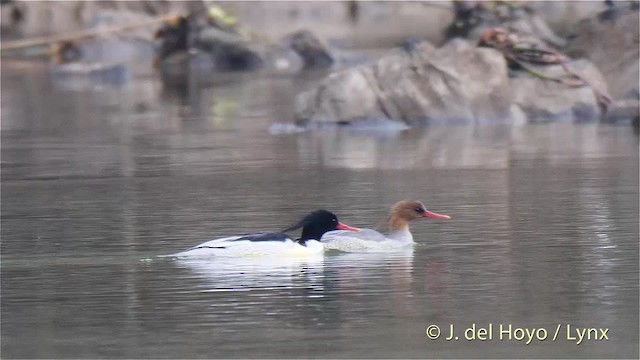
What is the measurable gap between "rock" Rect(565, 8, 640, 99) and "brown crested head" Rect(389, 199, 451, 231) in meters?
12.4

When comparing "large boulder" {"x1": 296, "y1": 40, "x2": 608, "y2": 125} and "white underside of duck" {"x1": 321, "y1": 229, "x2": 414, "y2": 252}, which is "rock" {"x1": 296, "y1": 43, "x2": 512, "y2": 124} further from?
"white underside of duck" {"x1": 321, "y1": 229, "x2": 414, "y2": 252}

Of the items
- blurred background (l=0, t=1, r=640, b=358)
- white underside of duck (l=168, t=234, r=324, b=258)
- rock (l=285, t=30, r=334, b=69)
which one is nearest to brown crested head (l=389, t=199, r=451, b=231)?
blurred background (l=0, t=1, r=640, b=358)

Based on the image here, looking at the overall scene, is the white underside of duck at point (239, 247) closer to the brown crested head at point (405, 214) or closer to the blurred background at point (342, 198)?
the blurred background at point (342, 198)

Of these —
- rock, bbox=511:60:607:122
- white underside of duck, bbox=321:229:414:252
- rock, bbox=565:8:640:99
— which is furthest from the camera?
rock, bbox=565:8:640:99

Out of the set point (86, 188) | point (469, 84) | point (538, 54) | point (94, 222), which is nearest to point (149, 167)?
point (86, 188)

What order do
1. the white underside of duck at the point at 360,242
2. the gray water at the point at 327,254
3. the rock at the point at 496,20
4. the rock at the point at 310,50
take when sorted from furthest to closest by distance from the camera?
1. the rock at the point at 310,50
2. the rock at the point at 496,20
3. the white underside of duck at the point at 360,242
4. the gray water at the point at 327,254

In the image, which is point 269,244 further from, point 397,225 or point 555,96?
point 555,96

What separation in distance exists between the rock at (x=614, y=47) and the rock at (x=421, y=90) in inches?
93.0

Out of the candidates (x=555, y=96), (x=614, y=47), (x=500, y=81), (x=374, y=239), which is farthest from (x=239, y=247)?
(x=614, y=47)

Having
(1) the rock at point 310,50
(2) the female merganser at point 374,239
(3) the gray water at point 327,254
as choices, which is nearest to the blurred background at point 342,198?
(3) the gray water at point 327,254

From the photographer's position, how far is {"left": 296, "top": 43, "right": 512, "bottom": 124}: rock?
966 inches

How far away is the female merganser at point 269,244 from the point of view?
12.5 metres

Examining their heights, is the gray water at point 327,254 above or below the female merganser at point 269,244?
below

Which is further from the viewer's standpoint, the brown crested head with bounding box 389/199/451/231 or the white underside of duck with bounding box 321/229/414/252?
the brown crested head with bounding box 389/199/451/231
